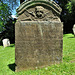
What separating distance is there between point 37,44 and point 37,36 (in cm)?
30

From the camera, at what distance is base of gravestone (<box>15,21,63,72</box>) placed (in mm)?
3412

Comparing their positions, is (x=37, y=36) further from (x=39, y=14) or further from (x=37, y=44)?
(x=39, y=14)

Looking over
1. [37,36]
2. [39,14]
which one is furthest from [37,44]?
[39,14]

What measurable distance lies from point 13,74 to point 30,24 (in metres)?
1.90

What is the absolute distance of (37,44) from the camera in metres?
3.47

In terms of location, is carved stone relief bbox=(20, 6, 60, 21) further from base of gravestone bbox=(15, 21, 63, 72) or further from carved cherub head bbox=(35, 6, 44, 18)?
base of gravestone bbox=(15, 21, 63, 72)

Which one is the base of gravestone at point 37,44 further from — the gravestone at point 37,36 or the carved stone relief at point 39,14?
the carved stone relief at point 39,14

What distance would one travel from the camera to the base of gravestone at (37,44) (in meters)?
3.41

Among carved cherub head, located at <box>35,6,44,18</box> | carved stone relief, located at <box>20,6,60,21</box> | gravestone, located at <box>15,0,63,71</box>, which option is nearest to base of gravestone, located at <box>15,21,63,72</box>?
gravestone, located at <box>15,0,63,71</box>

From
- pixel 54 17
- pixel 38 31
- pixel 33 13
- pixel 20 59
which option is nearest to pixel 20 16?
pixel 33 13

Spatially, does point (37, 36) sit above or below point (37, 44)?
above

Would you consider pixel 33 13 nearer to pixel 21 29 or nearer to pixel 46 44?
pixel 21 29

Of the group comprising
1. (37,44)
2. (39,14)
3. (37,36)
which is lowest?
(37,44)

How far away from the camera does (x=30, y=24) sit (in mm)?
3447
